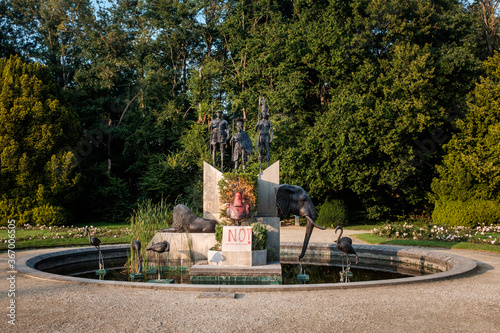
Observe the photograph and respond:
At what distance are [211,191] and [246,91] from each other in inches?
720

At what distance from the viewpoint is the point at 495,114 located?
2397 centimetres

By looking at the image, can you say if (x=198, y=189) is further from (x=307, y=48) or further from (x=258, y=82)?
(x=307, y=48)

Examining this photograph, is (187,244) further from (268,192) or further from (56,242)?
(56,242)

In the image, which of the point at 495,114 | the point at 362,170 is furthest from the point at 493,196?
the point at 362,170

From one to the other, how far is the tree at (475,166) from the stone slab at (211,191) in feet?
50.9

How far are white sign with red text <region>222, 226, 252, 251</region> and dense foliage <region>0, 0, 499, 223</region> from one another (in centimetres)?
1338

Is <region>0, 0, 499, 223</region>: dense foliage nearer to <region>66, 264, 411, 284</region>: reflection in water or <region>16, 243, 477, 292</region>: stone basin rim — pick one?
<region>66, 264, 411, 284</region>: reflection in water

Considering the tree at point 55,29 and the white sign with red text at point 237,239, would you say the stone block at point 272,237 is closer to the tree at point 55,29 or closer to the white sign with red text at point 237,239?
the white sign with red text at point 237,239

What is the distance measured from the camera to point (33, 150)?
972 inches

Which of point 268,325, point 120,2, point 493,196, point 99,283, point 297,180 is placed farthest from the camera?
point 120,2

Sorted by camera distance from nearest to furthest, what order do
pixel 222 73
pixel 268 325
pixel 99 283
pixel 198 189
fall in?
pixel 268 325 < pixel 99 283 < pixel 198 189 < pixel 222 73

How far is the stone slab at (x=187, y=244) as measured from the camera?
1162cm

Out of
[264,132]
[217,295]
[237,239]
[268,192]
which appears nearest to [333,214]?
[264,132]

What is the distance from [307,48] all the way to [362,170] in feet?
29.4
